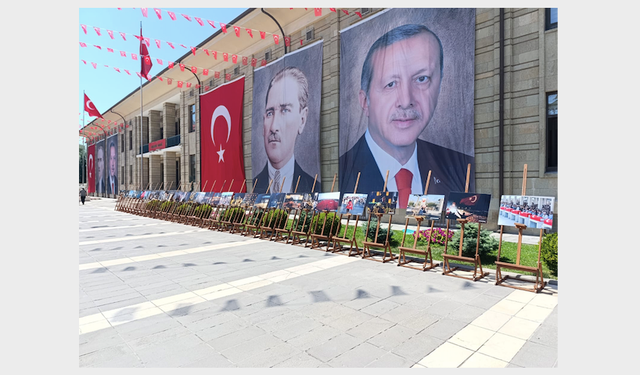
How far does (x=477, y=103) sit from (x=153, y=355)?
10957mm

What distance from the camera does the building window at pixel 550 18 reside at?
979 cm

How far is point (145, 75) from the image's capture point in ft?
69.3

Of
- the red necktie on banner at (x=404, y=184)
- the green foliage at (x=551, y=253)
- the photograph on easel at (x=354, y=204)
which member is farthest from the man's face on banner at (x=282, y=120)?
the green foliage at (x=551, y=253)

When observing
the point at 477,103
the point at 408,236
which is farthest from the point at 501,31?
A: the point at 408,236

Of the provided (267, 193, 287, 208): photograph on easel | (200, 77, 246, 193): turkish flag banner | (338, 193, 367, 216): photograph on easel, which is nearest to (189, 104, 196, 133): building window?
(200, 77, 246, 193): turkish flag banner

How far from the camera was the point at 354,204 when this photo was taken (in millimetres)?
8781

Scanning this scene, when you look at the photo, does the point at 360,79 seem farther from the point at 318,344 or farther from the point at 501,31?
the point at 318,344

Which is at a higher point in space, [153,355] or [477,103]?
[477,103]

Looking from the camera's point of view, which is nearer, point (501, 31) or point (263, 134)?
point (501, 31)

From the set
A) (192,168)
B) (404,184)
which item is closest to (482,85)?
(404,184)

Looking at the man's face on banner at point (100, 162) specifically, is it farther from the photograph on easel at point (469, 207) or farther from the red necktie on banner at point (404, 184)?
the photograph on easel at point (469, 207)

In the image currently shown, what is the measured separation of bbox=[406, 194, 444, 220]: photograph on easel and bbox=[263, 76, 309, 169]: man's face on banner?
10229 mm

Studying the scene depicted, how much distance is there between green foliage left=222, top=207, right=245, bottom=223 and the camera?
12.4 m

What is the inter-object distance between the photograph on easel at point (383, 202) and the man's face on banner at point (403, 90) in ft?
15.3
